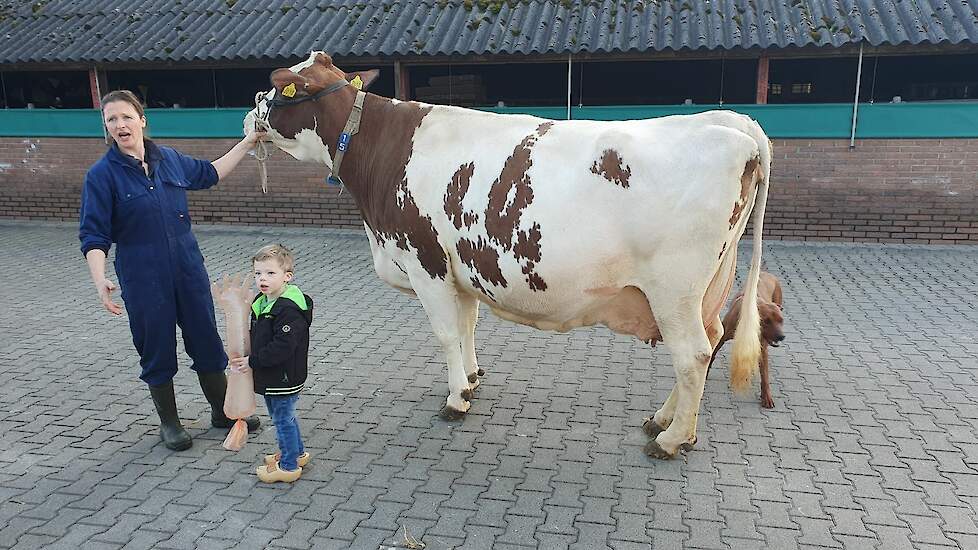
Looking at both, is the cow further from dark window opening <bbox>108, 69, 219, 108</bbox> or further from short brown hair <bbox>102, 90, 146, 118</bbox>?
dark window opening <bbox>108, 69, 219, 108</bbox>

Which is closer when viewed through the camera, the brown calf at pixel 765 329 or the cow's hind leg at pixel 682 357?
the cow's hind leg at pixel 682 357

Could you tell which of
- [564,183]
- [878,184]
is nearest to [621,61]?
[878,184]

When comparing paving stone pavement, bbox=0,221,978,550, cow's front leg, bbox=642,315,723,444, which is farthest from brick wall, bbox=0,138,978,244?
cow's front leg, bbox=642,315,723,444

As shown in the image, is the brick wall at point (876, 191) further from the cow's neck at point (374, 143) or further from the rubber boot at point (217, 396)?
the rubber boot at point (217, 396)

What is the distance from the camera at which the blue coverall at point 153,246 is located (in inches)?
140

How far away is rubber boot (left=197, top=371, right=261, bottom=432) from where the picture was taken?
4.14m

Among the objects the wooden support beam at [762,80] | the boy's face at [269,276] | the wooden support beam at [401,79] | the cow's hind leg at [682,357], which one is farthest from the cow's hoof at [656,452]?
the wooden support beam at [401,79]

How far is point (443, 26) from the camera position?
9812mm

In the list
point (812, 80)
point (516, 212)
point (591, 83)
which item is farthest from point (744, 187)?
point (812, 80)

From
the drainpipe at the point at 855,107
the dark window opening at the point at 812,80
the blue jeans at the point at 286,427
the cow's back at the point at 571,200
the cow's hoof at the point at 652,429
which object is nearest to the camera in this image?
the cow's back at the point at 571,200

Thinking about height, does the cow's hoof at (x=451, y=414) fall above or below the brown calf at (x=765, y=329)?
below

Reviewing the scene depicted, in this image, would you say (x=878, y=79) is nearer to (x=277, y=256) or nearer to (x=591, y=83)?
(x=591, y=83)

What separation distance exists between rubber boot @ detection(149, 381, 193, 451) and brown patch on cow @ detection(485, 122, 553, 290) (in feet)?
6.92

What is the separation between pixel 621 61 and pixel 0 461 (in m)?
8.19
